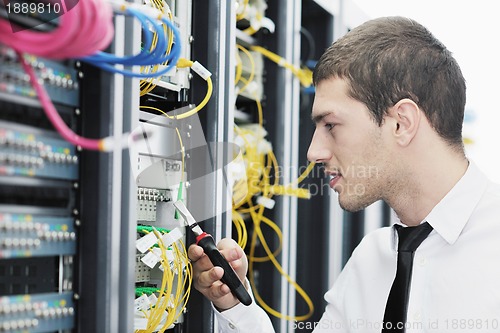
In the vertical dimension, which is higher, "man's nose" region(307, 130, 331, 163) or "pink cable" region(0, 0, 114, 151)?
"pink cable" region(0, 0, 114, 151)

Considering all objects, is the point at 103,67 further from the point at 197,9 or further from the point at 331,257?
the point at 331,257

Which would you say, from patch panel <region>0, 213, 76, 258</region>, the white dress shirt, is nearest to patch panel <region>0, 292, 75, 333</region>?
patch panel <region>0, 213, 76, 258</region>

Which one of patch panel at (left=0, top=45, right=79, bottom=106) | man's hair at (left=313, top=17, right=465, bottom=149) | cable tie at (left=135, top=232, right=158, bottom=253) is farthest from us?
man's hair at (left=313, top=17, right=465, bottom=149)

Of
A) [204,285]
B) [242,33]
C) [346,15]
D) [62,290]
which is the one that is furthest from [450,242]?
[346,15]

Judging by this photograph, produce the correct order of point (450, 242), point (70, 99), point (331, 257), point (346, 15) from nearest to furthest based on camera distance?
point (70, 99) < point (450, 242) < point (331, 257) < point (346, 15)

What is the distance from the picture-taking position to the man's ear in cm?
133

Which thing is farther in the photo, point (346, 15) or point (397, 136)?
point (346, 15)

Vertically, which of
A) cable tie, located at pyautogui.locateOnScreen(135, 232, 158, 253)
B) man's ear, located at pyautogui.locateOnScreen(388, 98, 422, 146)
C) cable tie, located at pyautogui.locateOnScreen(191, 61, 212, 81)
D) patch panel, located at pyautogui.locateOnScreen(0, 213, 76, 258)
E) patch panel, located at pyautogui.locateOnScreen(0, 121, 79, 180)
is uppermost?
cable tie, located at pyautogui.locateOnScreen(191, 61, 212, 81)

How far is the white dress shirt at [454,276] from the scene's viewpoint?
4.18 ft

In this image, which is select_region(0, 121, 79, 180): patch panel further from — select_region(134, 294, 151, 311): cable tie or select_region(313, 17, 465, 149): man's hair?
select_region(313, 17, 465, 149): man's hair

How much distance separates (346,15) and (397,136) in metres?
1.21

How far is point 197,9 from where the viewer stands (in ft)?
4.99

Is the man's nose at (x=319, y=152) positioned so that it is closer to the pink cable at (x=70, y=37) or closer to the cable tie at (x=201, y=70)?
the cable tie at (x=201, y=70)

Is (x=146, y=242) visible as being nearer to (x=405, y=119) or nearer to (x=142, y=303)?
(x=142, y=303)
